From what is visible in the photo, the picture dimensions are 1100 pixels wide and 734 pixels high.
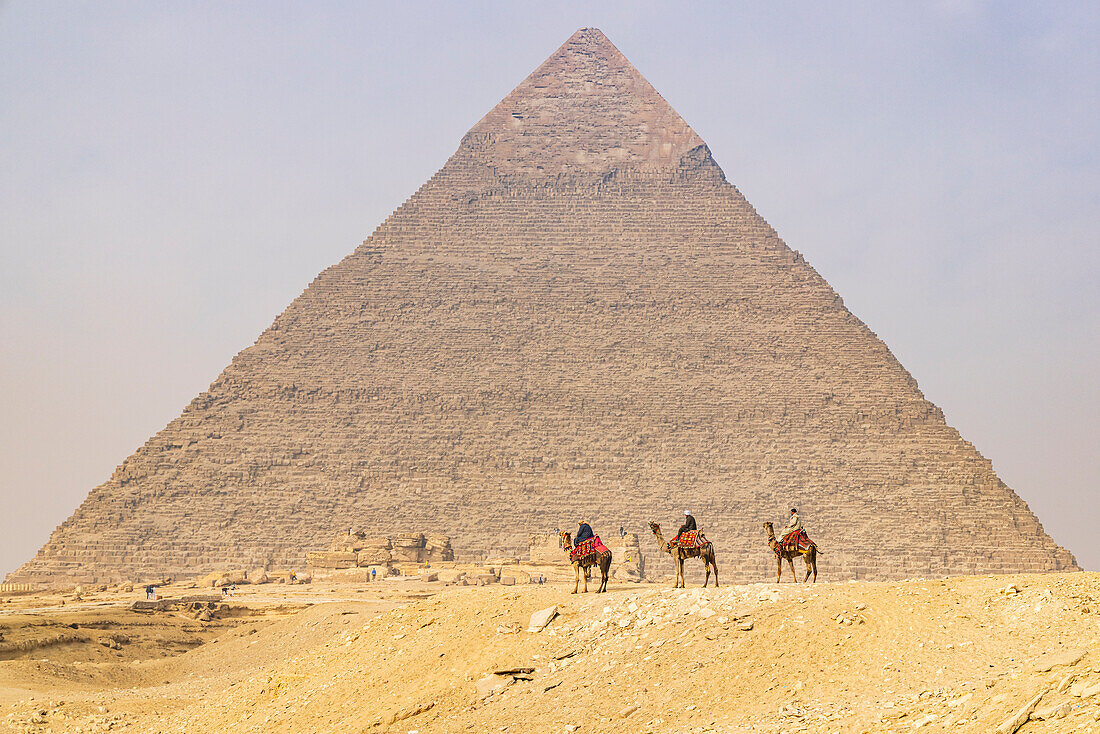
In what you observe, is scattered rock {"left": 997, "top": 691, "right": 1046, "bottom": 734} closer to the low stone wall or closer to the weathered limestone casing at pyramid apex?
the low stone wall

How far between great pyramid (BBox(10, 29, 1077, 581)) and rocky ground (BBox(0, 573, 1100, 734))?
2261 inches

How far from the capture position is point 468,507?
7988cm

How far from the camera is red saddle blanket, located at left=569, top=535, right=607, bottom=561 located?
15.1 m

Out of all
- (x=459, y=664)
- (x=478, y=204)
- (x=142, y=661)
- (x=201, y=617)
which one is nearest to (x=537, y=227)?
(x=478, y=204)

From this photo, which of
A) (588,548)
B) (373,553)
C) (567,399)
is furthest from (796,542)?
(567,399)

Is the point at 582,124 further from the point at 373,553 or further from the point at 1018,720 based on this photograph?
the point at 1018,720

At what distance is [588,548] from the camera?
15.2m

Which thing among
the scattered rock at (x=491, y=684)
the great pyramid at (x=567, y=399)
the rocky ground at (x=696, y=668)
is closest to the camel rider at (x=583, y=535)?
the rocky ground at (x=696, y=668)

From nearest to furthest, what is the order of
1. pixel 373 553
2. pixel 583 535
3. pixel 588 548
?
pixel 588 548 < pixel 583 535 < pixel 373 553

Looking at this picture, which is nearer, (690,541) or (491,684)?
(491,684)

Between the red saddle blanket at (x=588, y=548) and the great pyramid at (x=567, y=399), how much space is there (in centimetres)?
5588

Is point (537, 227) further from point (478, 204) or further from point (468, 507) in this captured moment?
point (468, 507)

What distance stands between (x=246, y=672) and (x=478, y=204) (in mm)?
79866

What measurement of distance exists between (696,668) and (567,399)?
77095mm
